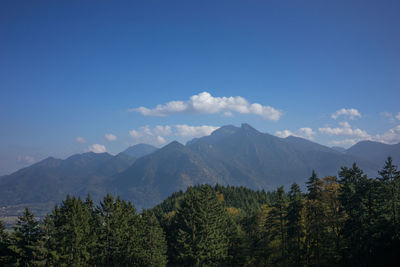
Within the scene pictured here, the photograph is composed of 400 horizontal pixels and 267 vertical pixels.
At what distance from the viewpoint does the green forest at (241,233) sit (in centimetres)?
3662

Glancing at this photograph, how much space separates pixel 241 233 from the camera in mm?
58375

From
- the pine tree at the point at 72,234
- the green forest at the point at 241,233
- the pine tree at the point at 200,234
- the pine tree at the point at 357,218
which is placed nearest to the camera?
the pine tree at the point at 357,218

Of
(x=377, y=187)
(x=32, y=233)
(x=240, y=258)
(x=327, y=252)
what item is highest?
(x=377, y=187)

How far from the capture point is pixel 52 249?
1656 inches

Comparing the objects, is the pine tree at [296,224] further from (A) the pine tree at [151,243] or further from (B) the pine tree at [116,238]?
(B) the pine tree at [116,238]

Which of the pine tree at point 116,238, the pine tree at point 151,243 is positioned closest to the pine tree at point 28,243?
the pine tree at point 116,238

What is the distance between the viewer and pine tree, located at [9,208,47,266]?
40.3 metres

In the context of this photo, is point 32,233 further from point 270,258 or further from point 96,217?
point 270,258

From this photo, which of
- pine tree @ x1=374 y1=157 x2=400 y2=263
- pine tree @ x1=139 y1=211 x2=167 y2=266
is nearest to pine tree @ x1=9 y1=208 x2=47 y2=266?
pine tree @ x1=139 y1=211 x2=167 y2=266

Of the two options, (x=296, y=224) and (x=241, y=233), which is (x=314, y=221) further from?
(x=241, y=233)

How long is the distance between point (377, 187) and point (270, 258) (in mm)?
24580

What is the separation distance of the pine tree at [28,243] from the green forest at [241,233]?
135mm

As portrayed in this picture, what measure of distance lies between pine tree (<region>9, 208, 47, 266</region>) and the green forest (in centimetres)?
14

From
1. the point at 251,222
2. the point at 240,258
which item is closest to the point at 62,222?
the point at 240,258
